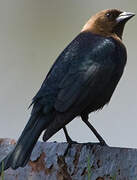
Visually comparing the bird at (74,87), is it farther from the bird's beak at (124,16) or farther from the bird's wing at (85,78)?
the bird's beak at (124,16)

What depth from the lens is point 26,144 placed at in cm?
514

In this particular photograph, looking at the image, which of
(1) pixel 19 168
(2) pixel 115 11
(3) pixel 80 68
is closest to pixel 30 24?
(2) pixel 115 11

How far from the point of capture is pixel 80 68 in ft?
18.2

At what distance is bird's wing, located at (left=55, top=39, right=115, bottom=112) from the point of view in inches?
212

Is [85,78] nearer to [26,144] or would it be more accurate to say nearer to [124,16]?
[26,144]

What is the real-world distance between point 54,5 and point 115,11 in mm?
650

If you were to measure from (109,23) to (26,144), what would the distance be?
3.92ft

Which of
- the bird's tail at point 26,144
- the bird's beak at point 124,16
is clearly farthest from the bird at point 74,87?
the bird's beak at point 124,16

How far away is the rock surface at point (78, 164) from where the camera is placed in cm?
489

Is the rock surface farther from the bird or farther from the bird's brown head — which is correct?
the bird's brown head

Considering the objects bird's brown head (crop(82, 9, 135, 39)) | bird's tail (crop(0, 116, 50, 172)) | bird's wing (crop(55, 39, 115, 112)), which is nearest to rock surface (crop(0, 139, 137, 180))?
bird's tail (crop(0, 116, 50, 172))

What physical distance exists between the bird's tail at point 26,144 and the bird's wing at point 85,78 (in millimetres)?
114

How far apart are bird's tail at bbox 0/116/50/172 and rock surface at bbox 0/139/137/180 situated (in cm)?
5

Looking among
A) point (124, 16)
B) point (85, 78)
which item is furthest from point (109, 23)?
point (85, 78)
